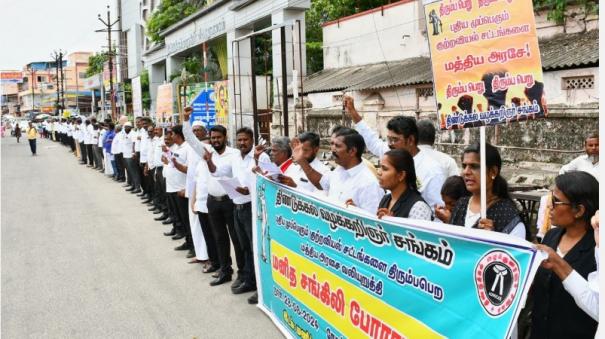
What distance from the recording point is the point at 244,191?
564cm

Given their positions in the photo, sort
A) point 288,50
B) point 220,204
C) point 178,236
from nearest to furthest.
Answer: point 220,204 < point 178,236 < point 288,50

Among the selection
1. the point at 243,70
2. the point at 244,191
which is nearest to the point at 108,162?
the point at 243,70

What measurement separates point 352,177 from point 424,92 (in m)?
10.7

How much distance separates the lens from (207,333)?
5.00 metres

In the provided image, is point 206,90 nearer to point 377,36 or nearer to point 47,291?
point 377,36

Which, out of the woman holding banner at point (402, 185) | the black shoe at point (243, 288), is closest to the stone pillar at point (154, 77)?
the black shoe at point (243, 288)

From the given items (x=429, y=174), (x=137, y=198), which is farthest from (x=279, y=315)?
(x=137, y=198)

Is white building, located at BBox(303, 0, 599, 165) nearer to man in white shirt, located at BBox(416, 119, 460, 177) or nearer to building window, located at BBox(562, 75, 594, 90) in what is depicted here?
building window, located at BBox(562, 75, 594, 90)

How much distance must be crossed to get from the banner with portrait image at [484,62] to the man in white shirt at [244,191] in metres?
2.32

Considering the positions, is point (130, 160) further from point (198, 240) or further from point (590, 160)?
point (590, 160)

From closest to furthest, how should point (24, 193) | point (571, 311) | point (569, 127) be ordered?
point (571, 311) < point (569, 127) < point (24, 193)

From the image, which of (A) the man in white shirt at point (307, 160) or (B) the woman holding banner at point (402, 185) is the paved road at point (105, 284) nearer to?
(A) the man in white shirt at point (307, 160)

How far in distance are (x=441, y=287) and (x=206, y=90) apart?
46.3 ft

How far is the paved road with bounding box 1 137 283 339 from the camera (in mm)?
5160
